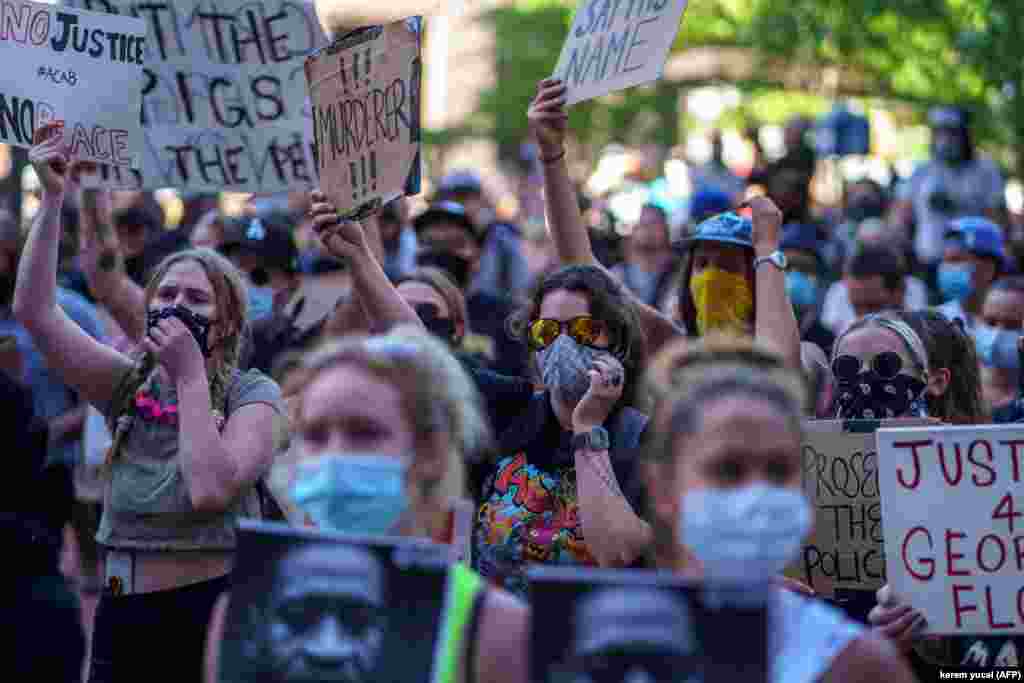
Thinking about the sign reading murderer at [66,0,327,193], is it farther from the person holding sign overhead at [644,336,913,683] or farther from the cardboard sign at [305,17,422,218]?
the person holding sign overhead at [644,336,913,683]

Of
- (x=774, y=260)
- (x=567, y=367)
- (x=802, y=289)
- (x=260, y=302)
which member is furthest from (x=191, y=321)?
(x=802, y=289)

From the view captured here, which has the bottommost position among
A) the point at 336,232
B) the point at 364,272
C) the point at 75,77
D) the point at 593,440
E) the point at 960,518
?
the point at 960,518

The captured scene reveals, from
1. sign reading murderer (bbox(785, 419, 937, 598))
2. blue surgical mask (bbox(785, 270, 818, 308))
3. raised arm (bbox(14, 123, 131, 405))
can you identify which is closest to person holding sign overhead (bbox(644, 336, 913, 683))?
sign reading murderer (bbox(785, 419, 937, 598))

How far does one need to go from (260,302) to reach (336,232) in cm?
247

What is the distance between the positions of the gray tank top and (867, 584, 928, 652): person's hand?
1.75 meters

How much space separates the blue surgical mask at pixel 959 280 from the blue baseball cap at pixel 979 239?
0.11m

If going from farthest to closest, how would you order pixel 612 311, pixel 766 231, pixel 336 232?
pixel 766 231 → pixel 336 232 → pixel 612 311

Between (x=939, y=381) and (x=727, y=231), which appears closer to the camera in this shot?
(x=939, y=381)

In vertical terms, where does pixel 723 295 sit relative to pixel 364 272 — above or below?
above

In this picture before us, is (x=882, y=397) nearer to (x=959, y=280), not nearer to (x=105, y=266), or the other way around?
(x=105, y=266)

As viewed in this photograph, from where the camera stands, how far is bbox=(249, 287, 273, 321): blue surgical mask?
27.1 feet

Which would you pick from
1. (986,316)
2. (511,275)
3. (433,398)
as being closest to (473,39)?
(511,275)

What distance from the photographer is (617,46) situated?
6.52m

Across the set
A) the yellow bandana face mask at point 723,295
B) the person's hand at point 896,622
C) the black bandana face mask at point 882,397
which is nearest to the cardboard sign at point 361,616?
the person's hand at point 896,622
